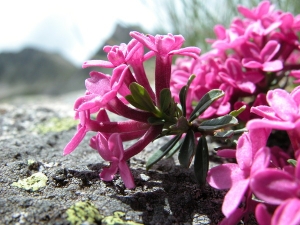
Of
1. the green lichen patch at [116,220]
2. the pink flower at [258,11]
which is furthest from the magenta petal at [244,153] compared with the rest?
the pink flower at [258,11]

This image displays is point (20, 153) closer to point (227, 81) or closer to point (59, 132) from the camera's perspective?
point (59, 132)

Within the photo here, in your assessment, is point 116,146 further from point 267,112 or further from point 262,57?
point 262,57

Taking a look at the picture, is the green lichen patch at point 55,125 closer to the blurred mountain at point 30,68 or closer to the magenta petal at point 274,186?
the magenta petal at point 274,186

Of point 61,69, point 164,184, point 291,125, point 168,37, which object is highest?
point 168,37

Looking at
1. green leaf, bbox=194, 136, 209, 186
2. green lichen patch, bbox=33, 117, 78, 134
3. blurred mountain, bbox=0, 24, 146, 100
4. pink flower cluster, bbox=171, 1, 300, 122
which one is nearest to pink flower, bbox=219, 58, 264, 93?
pink flower cluster, bbox=171, 1, 300, 122

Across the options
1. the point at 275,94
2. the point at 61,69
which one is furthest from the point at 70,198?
the point at 61,69

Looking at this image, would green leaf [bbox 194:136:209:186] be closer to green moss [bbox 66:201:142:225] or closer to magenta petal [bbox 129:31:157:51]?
green moss [bbox 66:201:142:225]
